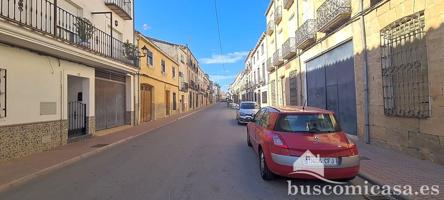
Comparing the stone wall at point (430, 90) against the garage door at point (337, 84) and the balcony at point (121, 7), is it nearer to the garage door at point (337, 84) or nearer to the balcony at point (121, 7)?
the garage door at point (337, 84)

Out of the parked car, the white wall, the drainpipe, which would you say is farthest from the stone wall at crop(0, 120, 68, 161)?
the parked car

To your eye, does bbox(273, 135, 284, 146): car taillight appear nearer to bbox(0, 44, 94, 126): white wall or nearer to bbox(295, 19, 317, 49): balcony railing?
bbox(0, 44, 94, 126): white wall

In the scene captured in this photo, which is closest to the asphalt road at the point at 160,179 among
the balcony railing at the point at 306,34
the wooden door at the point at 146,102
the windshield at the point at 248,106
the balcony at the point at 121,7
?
the balcony railing at the point at 306,34

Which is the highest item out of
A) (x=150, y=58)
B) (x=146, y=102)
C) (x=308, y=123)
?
(x=150, y=58)

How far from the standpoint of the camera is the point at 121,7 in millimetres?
16281

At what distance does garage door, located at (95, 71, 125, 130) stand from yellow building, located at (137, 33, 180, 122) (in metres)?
2.80

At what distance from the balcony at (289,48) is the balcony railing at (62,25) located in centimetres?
895

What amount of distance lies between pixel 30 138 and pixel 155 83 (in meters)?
16.1

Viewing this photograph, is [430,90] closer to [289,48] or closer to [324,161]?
[324,161]

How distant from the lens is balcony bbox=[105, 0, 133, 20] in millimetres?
15400

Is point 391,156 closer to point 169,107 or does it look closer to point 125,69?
point 125,69

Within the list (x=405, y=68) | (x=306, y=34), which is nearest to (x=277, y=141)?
(x=405, y=68)

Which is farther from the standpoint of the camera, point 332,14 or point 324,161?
point 332,14

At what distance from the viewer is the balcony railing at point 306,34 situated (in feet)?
49.7
